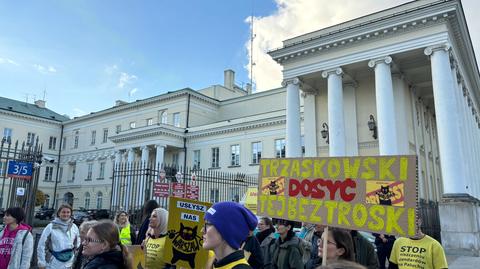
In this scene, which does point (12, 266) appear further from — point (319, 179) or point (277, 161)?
point (319, 179)

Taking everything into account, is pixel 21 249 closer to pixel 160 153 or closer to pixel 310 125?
pixel 310 125

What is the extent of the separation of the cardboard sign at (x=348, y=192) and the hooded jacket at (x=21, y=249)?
3887 mm

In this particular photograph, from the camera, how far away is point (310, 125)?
24656 mm

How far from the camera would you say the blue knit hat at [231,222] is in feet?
8.27

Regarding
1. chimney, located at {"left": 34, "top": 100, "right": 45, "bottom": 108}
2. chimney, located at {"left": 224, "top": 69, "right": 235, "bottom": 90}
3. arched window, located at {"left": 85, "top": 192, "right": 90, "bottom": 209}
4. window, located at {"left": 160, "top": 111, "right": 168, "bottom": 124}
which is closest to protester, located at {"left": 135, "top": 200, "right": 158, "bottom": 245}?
window, located at {"left": 160, "top": 111, "right": 168, "bottom": 124}

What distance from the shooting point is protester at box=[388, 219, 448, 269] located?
469cm

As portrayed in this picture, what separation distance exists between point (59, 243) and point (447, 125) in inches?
662

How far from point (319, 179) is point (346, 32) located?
18.0m

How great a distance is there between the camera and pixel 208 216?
8.52 ft

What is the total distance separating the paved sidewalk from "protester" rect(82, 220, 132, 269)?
11.6 m

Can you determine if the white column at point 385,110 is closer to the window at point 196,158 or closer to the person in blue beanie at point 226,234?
the person in blue beanie at point 226,234

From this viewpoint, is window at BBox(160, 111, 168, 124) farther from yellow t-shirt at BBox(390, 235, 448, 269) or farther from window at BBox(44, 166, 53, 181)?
yellow t-shirt at BBox(390, 235, 448, 269)

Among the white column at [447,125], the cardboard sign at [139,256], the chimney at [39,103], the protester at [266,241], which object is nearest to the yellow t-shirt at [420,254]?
the protester at [266,241]

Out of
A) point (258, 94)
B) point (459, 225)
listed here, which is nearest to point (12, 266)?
point (459, 225)
